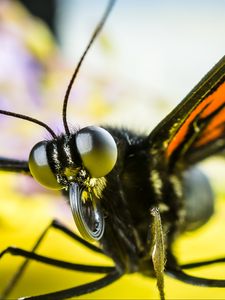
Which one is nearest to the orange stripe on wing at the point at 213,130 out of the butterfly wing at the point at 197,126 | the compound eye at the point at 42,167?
the butterfly wing at the point at 197,126

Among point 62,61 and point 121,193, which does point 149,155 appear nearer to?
point 121,193

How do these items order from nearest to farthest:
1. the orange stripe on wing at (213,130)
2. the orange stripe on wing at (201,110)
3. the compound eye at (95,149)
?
the compound eye at (95,149), the orange stripe on wing at (201,110), the orange stripe on wing at (213,130)

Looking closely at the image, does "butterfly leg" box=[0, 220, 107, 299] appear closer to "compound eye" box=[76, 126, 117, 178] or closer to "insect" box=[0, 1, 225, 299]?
"insect" box=[0, 1, 225, 299]

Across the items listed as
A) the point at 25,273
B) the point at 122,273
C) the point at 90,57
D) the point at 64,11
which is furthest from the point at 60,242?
the point at 64,11

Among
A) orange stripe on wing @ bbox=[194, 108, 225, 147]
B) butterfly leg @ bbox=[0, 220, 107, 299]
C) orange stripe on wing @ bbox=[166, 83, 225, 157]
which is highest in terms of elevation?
orange stripe on wing @ bbox=[194, 108, 225, 147]

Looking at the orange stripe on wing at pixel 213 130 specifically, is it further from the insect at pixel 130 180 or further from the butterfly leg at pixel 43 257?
the butterfly leg at pixel 43 257

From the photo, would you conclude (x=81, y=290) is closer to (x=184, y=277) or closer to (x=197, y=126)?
(x=184, y=277)

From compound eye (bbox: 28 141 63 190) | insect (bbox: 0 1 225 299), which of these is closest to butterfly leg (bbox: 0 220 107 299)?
insect (bbox: 0 1 225 299)
